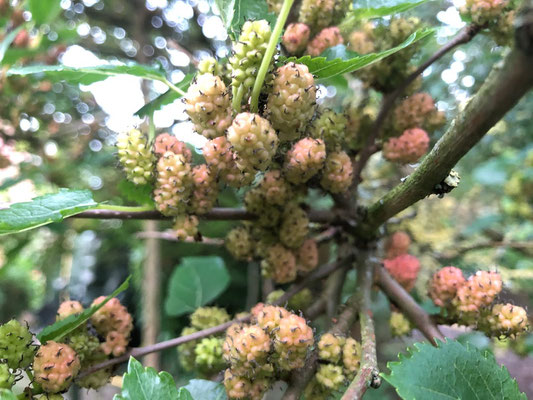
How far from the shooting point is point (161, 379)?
0.50m

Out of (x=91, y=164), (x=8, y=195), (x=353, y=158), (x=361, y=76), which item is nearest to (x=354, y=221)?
(x=353, y=158)

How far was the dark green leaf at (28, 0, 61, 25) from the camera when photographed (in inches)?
41.7

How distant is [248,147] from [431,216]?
4.90 feet

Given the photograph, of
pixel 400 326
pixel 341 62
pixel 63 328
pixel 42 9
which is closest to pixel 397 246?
pixel 400 326

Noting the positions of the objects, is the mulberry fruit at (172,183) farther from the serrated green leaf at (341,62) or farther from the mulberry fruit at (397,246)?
the mulberry fruit at (397,246)

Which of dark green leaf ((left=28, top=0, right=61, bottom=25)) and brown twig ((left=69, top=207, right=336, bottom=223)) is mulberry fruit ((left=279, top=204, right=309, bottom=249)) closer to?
brown twig ((left=69, top=207, right=336, bottom=223))

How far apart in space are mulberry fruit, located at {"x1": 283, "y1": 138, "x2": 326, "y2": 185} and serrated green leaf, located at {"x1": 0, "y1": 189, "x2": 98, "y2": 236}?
24cm

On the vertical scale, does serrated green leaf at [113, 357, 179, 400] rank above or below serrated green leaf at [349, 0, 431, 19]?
below

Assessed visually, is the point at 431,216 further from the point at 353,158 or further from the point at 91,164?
the point at 91,164

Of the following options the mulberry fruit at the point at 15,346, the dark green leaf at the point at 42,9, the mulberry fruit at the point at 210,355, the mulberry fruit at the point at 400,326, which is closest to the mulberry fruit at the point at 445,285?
the mulberry fruit at the point at 400,326

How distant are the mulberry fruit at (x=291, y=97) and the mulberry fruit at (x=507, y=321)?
363 millimetres

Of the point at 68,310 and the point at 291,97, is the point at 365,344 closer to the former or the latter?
the point at 291,97

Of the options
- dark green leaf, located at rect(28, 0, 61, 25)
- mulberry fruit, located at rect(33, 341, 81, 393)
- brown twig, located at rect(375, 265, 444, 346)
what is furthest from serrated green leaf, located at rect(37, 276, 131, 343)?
dark green leaf, located at rect(28, 0, 61, 25)

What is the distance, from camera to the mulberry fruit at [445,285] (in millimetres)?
629
